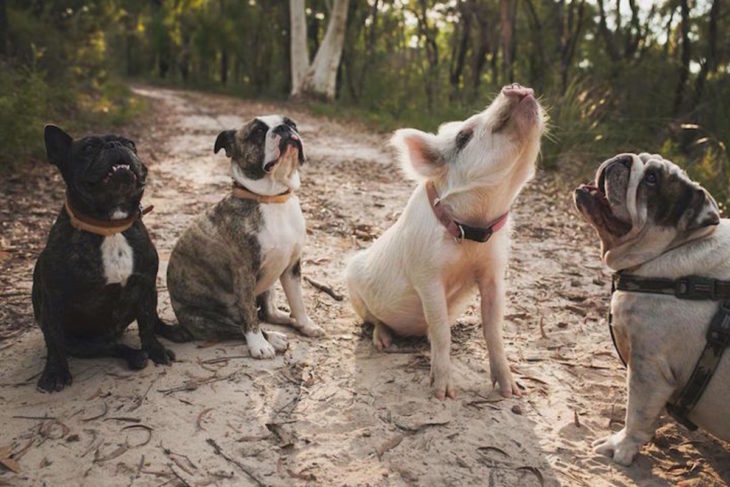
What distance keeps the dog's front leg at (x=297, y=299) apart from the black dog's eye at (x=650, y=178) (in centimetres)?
219

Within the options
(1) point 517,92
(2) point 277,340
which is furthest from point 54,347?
(1) point 517,92

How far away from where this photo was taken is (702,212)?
2592 millimetres

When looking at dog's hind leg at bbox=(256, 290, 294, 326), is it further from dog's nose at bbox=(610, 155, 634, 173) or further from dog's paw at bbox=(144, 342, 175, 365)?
dog's nose at bbox=(610, 155, 634, 173)

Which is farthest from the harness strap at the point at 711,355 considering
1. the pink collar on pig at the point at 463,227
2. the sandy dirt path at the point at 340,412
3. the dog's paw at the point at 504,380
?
the pink collar on pig at the point at 463,227

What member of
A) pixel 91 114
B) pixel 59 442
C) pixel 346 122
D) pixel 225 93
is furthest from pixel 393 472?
pixel 225 93

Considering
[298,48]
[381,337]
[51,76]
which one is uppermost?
[298,48]

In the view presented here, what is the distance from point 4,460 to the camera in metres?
2.59

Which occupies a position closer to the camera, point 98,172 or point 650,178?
point 650,178

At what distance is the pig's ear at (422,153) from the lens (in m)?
3.14

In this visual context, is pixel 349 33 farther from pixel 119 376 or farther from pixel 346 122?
pixel 119 376

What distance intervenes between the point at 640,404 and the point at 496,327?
876 mm

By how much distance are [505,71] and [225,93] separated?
1913 centimetres

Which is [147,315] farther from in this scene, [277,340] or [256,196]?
[256,196]

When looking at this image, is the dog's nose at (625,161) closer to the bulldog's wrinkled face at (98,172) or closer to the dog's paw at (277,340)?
the dog's paw at (277,340)
